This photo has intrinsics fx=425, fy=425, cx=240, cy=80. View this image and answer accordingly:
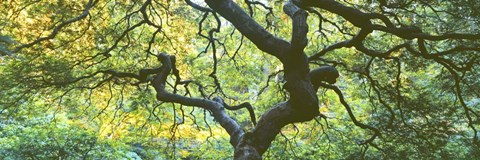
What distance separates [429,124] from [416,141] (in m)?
0.33

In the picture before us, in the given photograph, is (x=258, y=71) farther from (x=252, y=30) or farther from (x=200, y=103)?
(x=252, y=30)

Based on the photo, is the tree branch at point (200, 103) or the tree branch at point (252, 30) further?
the tree branch at point (200, 103)

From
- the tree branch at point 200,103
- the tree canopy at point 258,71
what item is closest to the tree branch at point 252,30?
the tree canopy at point 258,71

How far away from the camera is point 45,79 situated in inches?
227

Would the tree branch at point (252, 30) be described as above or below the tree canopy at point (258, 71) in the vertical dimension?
below

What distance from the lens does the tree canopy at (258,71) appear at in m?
3.50

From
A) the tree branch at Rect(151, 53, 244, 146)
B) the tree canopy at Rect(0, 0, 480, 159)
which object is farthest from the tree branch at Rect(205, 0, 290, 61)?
the tree branch at Rect(151, 53, 244, 146)

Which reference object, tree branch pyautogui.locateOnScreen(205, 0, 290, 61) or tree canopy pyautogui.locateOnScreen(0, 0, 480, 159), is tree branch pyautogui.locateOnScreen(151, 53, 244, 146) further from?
tree branch pyautogui.locateOnScreen(205, 0, 290, 61)

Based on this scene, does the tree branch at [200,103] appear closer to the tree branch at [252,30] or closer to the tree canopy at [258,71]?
the tree canopy at [258,71]

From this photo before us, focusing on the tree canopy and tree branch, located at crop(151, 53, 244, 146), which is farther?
tree branch, located at crop(151, 53, 244, 146)

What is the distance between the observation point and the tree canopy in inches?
138

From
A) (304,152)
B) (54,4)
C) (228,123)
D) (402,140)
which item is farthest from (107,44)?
(402,140)

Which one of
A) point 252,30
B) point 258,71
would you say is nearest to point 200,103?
point 252,30

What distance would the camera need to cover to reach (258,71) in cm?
843
